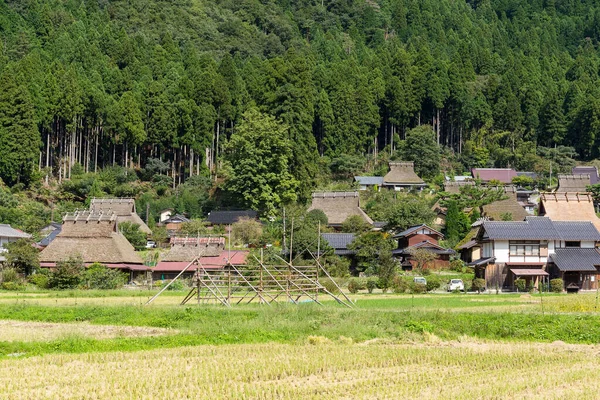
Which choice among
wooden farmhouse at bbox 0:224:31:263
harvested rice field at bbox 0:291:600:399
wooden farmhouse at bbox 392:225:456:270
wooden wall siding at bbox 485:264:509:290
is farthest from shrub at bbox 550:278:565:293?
wooden farmhouse at bbox 0:224:31:263

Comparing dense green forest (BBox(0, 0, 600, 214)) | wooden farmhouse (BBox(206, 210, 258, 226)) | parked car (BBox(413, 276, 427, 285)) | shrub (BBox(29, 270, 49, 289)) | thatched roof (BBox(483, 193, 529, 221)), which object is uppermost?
dense green forest (BBox(0, 0, 600, 214))

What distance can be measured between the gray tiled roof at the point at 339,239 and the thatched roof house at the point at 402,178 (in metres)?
13.4

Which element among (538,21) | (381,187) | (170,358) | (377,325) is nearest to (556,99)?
(381,187)

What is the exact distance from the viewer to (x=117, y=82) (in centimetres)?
6203

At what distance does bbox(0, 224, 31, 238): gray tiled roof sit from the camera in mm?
45022

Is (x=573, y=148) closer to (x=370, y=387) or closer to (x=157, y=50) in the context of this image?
(x=157, y=50)

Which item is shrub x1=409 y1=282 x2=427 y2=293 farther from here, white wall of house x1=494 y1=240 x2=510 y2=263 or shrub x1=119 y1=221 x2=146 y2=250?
shrub x1=119 y1=221 x2=146 y2=250

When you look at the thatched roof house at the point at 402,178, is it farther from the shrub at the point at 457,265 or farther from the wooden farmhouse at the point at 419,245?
the shrub at the point at 457,265

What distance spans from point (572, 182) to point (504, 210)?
301 inches

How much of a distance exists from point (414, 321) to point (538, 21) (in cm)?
9474

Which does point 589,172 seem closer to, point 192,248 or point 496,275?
point 496,275

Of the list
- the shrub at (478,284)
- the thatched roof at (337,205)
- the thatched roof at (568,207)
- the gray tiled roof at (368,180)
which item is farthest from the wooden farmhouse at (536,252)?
the gray tiled roof at (368,180)

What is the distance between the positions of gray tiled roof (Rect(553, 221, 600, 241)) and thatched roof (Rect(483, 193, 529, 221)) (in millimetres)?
9376

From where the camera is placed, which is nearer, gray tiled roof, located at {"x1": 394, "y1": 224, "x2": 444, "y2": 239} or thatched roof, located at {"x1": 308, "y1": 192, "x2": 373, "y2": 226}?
gray tiled roof, located at {"x1": 394, "y1": 224, "x2": 444, "y2": 239}
